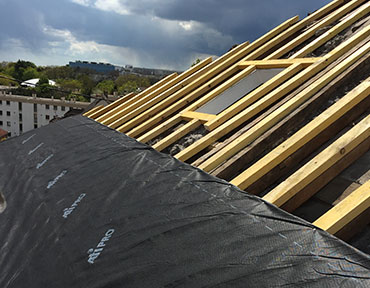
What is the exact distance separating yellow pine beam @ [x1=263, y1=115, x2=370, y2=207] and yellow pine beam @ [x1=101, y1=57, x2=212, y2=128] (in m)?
3.28

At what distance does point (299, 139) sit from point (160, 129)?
2.05 m

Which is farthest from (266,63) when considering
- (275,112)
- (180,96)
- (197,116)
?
(275,112)

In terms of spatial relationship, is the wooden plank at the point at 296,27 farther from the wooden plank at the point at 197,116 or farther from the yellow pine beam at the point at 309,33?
the wooden plank at the point at 197,116

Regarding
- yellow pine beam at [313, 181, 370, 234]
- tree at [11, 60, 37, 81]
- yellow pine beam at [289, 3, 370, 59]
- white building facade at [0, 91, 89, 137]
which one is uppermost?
tree at [11, 60, 37, 81]

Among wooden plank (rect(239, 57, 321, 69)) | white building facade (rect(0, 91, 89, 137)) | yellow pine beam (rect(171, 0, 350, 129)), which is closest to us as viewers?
wooden plank (rect(239, 57, 321, 69))

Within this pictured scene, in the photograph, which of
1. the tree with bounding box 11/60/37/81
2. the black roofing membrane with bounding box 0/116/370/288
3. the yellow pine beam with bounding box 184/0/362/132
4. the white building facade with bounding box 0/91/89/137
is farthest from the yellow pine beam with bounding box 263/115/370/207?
the tree with bounding box 11/60/37/81

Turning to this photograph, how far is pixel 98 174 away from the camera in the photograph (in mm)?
3059

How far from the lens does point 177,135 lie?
3.81m

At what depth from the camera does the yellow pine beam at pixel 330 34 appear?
4.21 meters

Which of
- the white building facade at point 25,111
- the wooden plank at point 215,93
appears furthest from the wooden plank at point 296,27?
the white building facade at point 25,111

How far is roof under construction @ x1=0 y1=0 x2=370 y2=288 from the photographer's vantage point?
1690 millimetres

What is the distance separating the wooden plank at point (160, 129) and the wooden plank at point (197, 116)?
0.11 metres

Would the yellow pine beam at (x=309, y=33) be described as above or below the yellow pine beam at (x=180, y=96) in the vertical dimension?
above

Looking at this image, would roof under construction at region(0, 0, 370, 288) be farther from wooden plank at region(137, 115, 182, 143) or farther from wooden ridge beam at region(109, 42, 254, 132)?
wooden ridge beam at region(109, 42, 254, 132)
